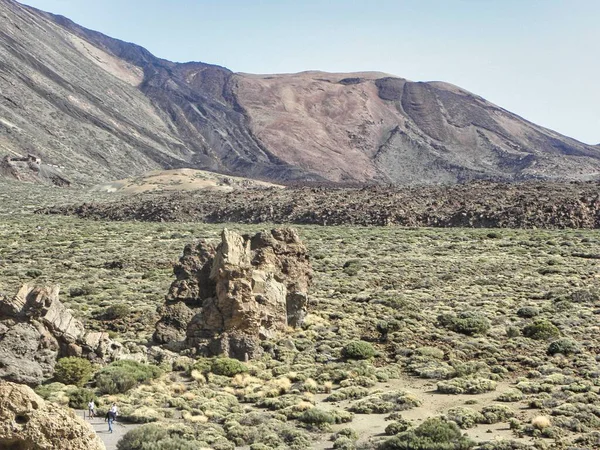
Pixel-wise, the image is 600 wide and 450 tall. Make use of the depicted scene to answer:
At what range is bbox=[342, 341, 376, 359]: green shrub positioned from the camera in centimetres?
2286

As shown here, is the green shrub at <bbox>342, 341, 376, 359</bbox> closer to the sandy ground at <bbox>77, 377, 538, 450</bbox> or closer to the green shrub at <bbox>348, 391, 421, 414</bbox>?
the sandy ground at <bbox>77, 377, 538, 450</bbox>

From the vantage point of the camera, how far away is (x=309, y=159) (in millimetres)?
174375

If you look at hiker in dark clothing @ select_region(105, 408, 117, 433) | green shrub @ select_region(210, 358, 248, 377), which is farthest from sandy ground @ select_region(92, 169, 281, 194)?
hiker in dark clothing @ select_region(105, 408, 117, 433)

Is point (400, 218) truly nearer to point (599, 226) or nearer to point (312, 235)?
point (312, 235)

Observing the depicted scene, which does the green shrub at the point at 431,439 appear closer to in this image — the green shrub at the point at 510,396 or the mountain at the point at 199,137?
the green shrub at the point at 510,396

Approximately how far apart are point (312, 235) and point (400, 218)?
14.6 metres

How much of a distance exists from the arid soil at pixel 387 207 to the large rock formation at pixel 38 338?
48.7m

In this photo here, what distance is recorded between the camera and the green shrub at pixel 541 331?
82.2 feet

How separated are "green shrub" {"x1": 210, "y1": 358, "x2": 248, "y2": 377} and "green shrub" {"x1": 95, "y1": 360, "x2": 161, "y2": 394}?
5.82ft

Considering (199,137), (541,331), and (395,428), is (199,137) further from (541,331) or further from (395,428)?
(395,428)

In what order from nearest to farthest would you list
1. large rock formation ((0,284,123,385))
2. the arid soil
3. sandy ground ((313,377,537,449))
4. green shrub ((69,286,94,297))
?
sandy ground ((313,377,537,449)) → large rock formation ((0,284,123,385)) → green shrub ((69,286,94,297)) → the arid soil

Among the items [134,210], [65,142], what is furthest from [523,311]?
[65,142]

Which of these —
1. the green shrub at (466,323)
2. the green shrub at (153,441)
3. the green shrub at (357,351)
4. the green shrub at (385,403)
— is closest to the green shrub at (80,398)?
the green shrub at (153,441)

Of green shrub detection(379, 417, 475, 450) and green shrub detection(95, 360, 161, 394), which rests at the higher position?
green shrub detection(379, 417, 475, 450)
